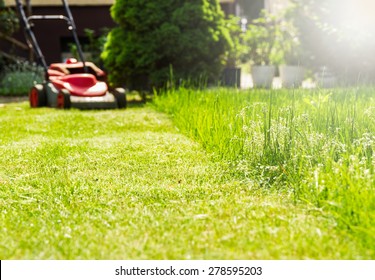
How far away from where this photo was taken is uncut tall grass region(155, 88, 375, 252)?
356cm

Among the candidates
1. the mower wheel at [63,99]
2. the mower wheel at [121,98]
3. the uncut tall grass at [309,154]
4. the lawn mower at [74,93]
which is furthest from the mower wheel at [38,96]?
the uncut tall grass at [309,154]

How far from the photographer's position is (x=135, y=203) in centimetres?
406

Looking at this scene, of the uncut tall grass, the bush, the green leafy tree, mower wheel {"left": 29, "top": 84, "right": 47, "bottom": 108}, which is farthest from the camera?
the green leafy tree

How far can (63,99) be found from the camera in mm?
9578

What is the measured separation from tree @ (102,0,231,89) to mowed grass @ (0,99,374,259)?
15.6 feet

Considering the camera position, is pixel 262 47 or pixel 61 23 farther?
pixel 61 23

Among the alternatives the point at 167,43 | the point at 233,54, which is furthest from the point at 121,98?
the point at 233,54

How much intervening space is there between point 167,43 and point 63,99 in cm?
213

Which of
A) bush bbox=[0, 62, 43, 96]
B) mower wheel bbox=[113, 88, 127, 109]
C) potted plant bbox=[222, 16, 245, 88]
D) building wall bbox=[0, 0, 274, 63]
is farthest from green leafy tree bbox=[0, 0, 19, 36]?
mower wheel bbox=[113, 88, 127, 109]

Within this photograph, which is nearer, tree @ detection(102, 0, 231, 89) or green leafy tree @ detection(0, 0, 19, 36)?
tree @ detection(102, 0, 231, 89)

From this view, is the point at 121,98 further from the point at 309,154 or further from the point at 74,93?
the point at 309,154

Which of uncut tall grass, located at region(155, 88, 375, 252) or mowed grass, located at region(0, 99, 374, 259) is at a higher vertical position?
uncut tall grass, located at region(155, 88, 375, 252)

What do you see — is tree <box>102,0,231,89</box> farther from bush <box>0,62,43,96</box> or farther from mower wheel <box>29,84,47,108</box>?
bush <box>0,62,43,96</box>

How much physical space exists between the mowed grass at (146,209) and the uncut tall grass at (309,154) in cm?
7
